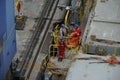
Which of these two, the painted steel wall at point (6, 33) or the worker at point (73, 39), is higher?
the painted steel wall at point (6, 33)

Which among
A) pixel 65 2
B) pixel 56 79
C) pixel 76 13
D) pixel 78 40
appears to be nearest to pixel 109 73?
pixel 56 79

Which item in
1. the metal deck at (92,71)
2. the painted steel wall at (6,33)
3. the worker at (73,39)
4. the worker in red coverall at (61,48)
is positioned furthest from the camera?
the worker at (73,39)

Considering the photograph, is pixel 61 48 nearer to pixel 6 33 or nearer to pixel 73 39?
pixel 73 39

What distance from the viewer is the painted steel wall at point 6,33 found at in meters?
14.0

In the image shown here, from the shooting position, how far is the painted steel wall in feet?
45.9

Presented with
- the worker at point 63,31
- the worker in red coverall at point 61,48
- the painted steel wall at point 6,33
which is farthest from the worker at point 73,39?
the painted steel wall at point 6,33

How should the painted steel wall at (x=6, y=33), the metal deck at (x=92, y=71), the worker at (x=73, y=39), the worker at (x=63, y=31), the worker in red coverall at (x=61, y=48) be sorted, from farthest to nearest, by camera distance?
1. the worker at (x=63, y=31)
2. the worker at (x=73, y=39)
3. the worker in red coverall at (x=61, y=48)
4. the painted steel wall at (x=6, y=33)
5. the metal deck at (x=92, y=71)

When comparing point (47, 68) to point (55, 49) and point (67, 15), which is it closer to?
point (55, 49)

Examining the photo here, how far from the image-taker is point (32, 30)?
21.0 metres

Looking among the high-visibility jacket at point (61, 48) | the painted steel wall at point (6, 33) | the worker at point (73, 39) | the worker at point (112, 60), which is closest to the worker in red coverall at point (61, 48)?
the high-visibility jacket at point (61, 48)

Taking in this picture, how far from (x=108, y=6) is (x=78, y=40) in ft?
8.42

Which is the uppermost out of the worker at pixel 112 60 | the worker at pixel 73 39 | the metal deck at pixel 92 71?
the worker at pixel 112 60

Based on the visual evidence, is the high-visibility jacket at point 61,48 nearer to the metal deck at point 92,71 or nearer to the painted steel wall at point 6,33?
the painted steel wall at point 6,33

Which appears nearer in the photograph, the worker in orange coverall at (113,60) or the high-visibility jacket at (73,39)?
the worker in orange coverall at (113,60)
